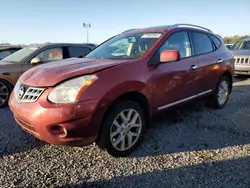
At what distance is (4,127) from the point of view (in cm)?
383

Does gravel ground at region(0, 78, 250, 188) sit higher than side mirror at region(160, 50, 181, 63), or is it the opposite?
side mirror at region(160, 50, 181, 63)

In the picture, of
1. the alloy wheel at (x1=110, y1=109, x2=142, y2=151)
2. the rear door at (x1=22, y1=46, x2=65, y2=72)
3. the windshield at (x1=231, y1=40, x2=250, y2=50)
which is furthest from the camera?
the windshield at (x1=231, y1=40, x2=250, y2=50)

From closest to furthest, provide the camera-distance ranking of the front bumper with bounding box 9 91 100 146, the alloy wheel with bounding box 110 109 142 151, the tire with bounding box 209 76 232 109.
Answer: the front bumper with bounding box 9 91 100 146, the alloy wheel with bounding box 110 109 142 151, the tire with bounding box 209 76 232 109

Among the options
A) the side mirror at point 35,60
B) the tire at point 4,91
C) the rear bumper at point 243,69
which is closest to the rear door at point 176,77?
the side mirror at point 35,60

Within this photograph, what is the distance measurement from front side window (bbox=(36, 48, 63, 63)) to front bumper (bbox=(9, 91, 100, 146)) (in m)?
3.50

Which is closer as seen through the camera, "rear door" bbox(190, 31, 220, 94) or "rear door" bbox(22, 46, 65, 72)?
"rear door" bbox(190, 31, 220, 94)

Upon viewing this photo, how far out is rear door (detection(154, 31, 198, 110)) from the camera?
10.6 feet

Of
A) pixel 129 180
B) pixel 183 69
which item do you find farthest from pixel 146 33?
pixel 129 180

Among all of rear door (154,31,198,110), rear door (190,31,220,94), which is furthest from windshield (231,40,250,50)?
rear door (154,31,198,110)

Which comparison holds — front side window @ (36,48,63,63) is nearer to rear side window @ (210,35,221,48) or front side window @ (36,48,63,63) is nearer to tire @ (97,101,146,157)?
tire @ (97,101,146,157)

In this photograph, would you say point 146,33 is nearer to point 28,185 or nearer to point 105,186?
point 105,186

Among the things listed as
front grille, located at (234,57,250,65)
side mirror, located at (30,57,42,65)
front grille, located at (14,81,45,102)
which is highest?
side mirror, located at (30,57,42,65)

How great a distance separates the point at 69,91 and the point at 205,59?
272 cm

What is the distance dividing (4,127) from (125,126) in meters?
2.24
